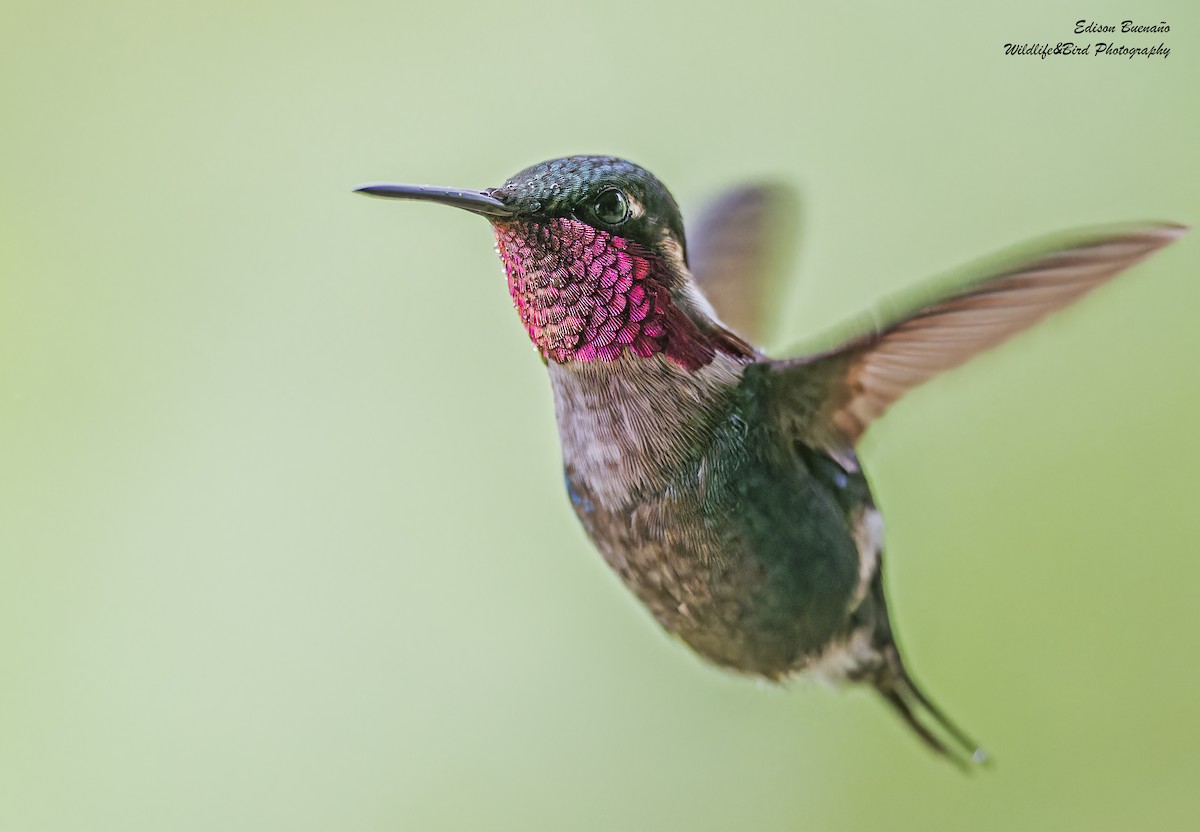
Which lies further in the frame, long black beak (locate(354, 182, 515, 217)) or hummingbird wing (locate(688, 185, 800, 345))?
hummingbird wing (locate(688, 185, 800, 345))

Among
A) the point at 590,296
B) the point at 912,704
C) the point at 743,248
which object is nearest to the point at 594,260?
the point at 590,296

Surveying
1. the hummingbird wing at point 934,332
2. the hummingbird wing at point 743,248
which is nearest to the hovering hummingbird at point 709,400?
the hummingbird wing at point 934,332

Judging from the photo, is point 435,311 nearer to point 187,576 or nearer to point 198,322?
point 198,322

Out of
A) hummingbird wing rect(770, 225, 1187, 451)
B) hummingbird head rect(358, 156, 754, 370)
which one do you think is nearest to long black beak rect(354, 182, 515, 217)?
hummingbird head rect(358, 156, 754, 370)

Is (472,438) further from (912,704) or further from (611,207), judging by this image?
(611,207)

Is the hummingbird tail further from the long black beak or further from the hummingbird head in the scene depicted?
the long black beak

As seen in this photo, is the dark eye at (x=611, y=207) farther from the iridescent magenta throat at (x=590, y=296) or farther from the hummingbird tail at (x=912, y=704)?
the hummingbird tail at (x=912, y=704)
